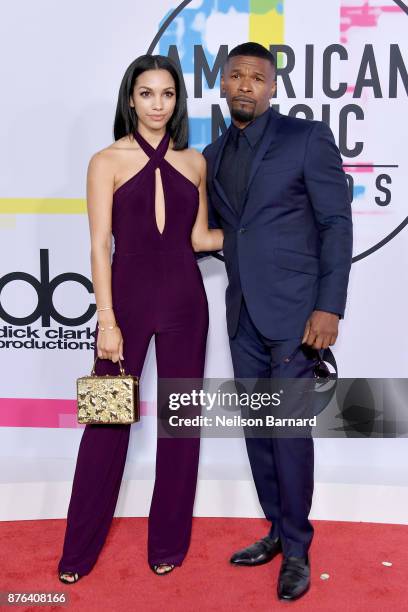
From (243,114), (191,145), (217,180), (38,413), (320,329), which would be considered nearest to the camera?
(320,329)

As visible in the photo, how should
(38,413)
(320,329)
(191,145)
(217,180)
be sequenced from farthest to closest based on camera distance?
(38,413)
(191,145)
(217,180)
(320,329)

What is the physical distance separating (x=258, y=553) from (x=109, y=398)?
0.84m

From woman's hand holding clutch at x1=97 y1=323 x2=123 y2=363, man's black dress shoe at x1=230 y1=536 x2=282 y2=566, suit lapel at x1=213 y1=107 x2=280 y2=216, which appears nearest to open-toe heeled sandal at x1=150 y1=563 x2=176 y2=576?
man's black dress shoe at x1=230 y1=536 x2=282 y2=566

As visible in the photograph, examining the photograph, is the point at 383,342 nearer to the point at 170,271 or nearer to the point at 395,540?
the point at 395,540

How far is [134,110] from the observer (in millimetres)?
2539

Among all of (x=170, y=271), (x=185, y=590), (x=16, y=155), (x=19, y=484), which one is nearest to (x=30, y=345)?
(x=19, y=484)

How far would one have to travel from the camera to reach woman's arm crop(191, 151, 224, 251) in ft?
8.79

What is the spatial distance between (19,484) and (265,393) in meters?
1.26

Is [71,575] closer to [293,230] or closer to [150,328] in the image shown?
[150,328]

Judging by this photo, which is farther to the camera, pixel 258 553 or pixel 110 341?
pixel 258 553

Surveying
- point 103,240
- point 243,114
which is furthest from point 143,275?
point 243,114

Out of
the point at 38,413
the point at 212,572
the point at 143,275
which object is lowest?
the point at 212,572

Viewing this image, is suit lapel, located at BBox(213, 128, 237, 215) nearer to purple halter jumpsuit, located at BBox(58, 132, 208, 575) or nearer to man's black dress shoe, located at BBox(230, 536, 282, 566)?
purple halter jumpsuit, located at BBox(58, 132, 208, 575)

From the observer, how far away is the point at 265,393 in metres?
2.66
